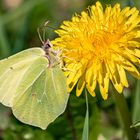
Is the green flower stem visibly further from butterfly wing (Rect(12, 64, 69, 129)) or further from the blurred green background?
butterfly wing (Rect(12, 64, 69, 129))

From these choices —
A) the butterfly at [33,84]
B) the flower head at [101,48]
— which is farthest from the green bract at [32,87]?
the flower head at [101,48]

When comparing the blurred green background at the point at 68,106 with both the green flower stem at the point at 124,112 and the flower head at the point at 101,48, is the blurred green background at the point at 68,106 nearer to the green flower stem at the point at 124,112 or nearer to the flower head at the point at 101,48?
the green flower stem at the point at 124,112

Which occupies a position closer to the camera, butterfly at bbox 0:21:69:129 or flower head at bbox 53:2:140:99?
flower head at bbox 53:2:140:99

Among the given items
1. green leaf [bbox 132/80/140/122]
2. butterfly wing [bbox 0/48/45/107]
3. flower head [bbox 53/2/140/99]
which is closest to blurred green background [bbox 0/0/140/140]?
green leaf [bbox 132/80/140/122]

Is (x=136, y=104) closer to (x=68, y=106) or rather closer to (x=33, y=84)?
(x=68, y=106)

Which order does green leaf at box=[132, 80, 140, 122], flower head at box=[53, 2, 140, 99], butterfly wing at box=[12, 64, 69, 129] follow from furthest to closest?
1. green leaf at box=[132, 80, 140, 122]
2. butterfly wing at box=[12, 64, 69, 129]
3. flower head at box=[53, 2, 140, 99]
